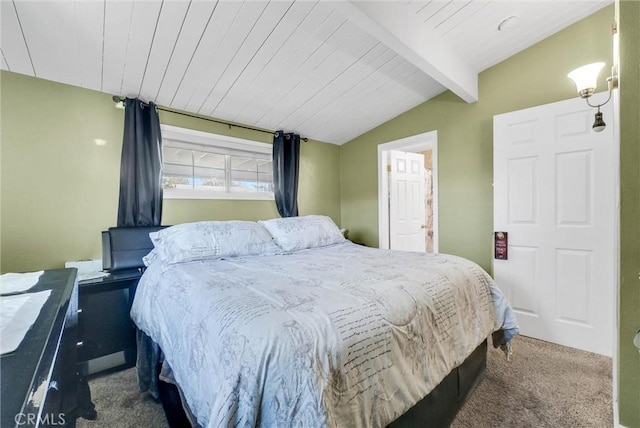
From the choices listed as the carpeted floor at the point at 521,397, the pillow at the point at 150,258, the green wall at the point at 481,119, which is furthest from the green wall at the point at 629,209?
the pillow at the point at 150,258

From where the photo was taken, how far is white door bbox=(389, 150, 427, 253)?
3.77 meters

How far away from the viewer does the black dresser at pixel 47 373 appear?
0.49 m

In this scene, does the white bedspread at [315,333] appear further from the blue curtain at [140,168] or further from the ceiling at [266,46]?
the ceiling at [266,46]

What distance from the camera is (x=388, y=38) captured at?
186 cm

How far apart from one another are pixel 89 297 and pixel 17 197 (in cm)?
97

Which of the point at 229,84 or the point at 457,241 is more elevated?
the point at 229,84

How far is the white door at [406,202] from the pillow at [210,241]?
6.56 ft

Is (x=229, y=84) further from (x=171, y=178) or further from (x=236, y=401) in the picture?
(x=236, y=401)

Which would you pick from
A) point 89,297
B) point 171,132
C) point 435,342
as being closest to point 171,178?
point 171,132

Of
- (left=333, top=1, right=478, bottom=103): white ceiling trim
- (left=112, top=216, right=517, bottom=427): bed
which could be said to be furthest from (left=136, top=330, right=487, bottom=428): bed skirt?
(left=333, top=1, right=478, bottom=103): white ceiling trim

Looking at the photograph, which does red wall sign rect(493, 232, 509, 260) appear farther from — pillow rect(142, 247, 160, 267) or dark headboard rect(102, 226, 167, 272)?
dark headboard rect(102, 226, 167, 272)

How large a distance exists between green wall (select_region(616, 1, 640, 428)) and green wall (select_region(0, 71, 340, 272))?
3.36 m

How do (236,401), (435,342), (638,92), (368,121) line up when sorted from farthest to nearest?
(368,121)
(435,342)
(638,92)
(236,401)

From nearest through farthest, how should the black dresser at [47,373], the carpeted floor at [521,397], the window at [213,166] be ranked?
the black dresser at [47,373]
the carpeted floor at [521,397]
the window at [213,166]
